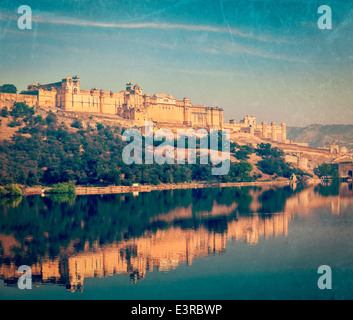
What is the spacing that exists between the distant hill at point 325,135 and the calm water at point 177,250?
49316 mm

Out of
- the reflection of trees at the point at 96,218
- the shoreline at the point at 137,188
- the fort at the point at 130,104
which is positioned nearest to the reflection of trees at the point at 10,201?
the reflection of trees at the point at 96,218

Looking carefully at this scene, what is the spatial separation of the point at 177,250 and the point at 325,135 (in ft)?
215

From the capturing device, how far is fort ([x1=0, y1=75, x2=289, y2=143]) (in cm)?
3406

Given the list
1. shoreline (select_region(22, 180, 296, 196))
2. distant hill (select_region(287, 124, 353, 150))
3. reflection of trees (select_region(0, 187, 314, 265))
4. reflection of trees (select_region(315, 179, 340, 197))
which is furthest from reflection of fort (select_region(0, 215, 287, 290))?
distant hill (select_region(287, 124, 353, 150))

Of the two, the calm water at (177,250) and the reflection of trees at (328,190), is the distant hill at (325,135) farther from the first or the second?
the calm water at (177,250)

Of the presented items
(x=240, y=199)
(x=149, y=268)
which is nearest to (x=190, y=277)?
(x=149, y=268)

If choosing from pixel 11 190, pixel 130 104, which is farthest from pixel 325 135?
pixel 11 190

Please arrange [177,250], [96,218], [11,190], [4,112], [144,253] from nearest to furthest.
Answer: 1. [144,253]
2. [177,250]
3. [96,218]
4. [11,190]
5. [4,112]

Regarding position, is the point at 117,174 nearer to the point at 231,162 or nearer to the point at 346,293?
the point at 231,162

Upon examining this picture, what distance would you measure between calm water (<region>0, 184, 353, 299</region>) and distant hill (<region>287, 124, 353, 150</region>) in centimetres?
4932

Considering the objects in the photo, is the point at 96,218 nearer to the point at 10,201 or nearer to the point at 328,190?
the point at 10,201

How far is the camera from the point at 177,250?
10.3 metres

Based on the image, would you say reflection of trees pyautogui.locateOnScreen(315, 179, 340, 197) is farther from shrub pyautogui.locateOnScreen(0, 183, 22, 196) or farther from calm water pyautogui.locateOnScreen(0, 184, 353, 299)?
shrub pyautogui.locateOnScreen(0, 183, 22, 196)
